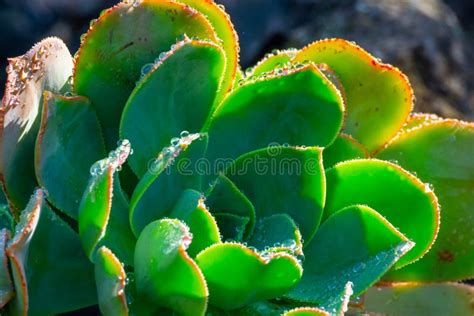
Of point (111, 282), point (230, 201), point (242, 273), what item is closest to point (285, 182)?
point (230, 201)

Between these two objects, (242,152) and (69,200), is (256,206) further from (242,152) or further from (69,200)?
(69,200)

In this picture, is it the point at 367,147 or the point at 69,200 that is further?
the point at 367,147

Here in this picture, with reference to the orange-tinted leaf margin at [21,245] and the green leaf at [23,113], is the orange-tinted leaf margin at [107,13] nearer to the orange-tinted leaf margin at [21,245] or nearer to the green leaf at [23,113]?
the green leaf at [23,113]

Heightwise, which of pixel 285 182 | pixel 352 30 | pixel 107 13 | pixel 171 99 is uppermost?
pixel 107 13

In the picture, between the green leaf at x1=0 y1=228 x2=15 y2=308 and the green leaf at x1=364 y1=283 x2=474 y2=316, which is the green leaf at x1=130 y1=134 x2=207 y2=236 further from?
the green leaf at x1=364 y1=283 x2=474 y2=316

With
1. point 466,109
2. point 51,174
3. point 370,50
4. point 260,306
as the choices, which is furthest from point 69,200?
point 466,109

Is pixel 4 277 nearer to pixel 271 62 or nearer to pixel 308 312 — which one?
pixel 308 312
